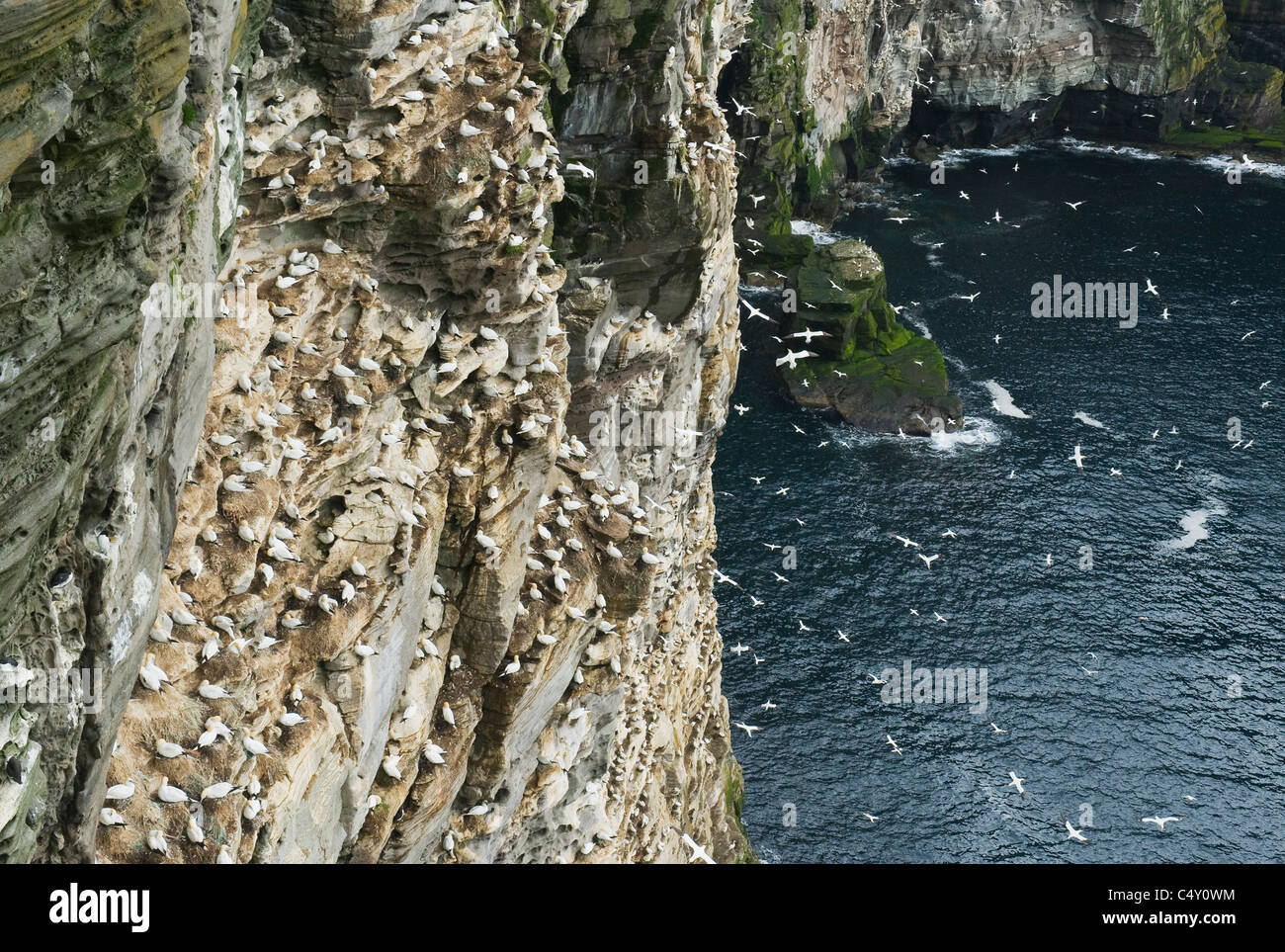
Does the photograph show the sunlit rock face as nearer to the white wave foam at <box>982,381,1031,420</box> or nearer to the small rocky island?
the small rocky island

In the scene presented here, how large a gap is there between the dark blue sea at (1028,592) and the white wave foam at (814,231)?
7605 millimetres

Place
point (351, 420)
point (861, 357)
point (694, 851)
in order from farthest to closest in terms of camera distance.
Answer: point (861, 357)
point (694, 851)
point (351, 420)

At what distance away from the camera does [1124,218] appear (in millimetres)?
122250

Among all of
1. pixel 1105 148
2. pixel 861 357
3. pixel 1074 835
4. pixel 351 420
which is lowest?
pixel 1074 835

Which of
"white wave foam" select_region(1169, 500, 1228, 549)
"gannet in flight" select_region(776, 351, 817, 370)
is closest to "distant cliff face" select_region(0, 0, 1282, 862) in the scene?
"gannet in flight" select_region(776, 351, 817, 370)

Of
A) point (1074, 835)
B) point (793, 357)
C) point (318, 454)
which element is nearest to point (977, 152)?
point (793, 357)

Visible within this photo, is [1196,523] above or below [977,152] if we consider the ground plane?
below

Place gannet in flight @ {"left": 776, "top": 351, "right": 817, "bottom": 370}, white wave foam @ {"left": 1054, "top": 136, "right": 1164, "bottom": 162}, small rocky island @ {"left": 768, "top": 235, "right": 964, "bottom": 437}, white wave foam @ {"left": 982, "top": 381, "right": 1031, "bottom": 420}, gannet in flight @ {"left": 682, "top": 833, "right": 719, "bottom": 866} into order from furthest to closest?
white wave foam @ {"left": 1054, "top": 136, "right": 1164, "bottom": 162}
white wave foam @ {"left": 982, "top": 381, "right": 1031, "bottom": 420}
small rocky island @ {"left": 768, "top": 235, "right": 964, "bottom": 437}
gannet in flight @ {"left": 776, "top": 351, "right": 817, "bottom": 370}
gannet in flight @ {"left": 682, "top": 833, "right": 719, "bottom": 866}

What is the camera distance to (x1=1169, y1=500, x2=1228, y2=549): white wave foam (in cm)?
7762

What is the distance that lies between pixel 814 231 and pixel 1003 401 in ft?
102

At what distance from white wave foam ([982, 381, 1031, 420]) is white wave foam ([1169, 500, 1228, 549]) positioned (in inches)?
531

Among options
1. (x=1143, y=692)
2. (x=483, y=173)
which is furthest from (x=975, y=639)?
(x=483, y=173)

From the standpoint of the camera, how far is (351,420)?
2208 cm

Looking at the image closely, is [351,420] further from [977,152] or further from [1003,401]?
[977,152]
